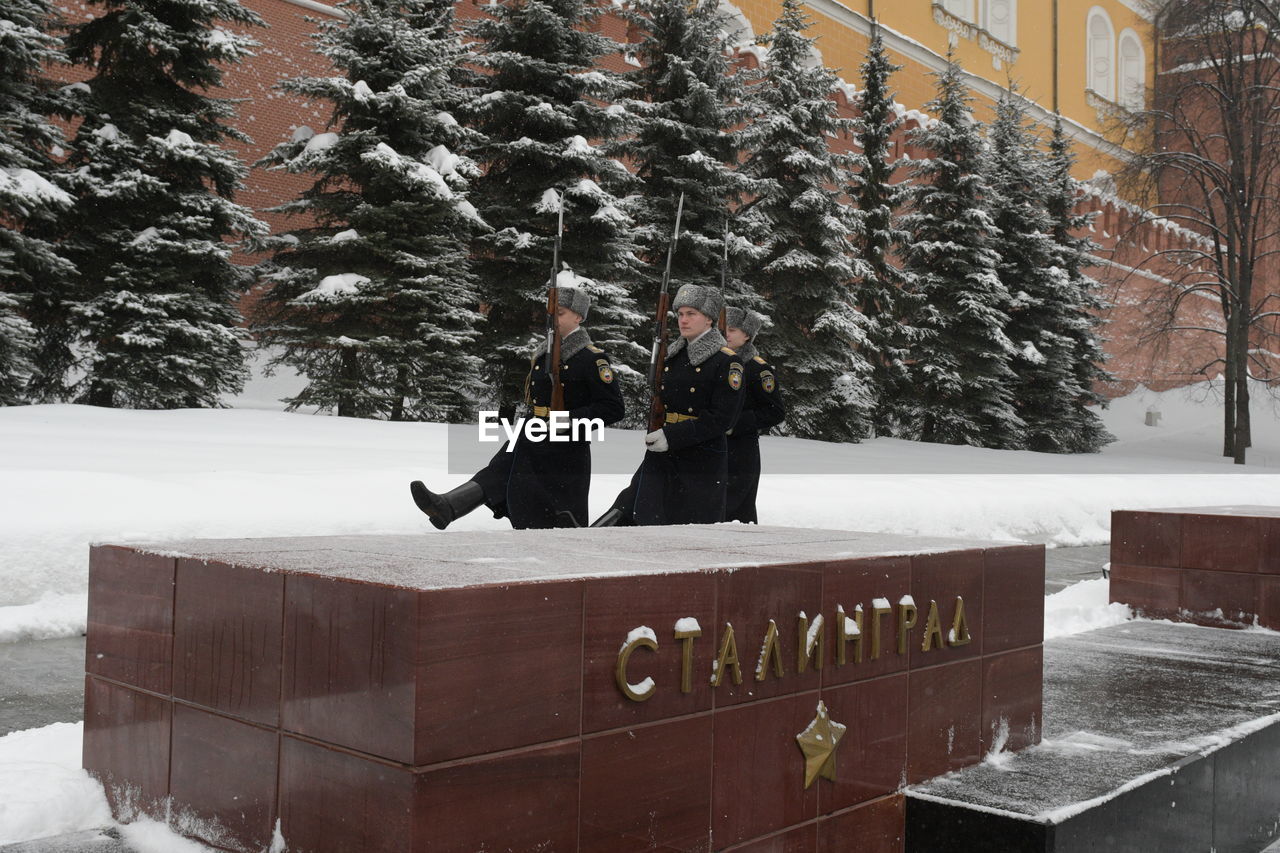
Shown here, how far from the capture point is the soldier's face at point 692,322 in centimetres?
598

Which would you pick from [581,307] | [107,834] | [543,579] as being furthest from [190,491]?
[543,579]

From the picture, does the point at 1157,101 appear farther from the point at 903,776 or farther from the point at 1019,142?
the point at 903,776

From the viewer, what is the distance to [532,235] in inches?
692

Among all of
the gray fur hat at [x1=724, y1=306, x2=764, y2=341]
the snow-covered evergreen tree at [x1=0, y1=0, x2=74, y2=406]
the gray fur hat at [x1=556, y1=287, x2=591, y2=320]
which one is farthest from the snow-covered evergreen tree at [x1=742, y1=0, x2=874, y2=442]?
the gray fur hat at [x1=556, y1=287, x2=591, y2=320]

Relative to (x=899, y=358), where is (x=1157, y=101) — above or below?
above

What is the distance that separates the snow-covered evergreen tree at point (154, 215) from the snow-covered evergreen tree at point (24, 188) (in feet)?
1.40

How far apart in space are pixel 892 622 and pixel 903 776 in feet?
1.31

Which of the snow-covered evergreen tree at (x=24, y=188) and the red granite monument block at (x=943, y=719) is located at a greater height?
the snow-covered evergreen tree at (x=24, y=188)

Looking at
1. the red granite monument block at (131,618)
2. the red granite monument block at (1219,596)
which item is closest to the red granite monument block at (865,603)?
the red granite monument block at (131,618)

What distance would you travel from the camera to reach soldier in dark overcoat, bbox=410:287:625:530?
20.5 ft

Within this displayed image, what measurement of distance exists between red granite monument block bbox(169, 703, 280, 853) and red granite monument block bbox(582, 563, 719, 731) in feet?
1.98

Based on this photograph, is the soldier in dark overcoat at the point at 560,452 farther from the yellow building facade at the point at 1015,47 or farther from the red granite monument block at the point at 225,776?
the yellow building facade at the point at 1015,47

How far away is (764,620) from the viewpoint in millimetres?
2725

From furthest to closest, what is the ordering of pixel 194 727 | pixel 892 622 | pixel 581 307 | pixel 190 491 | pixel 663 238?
pixel 663 238 → pixel 190 491 → pixel 581 307 → pixel 892 622 → pixel 194 727
